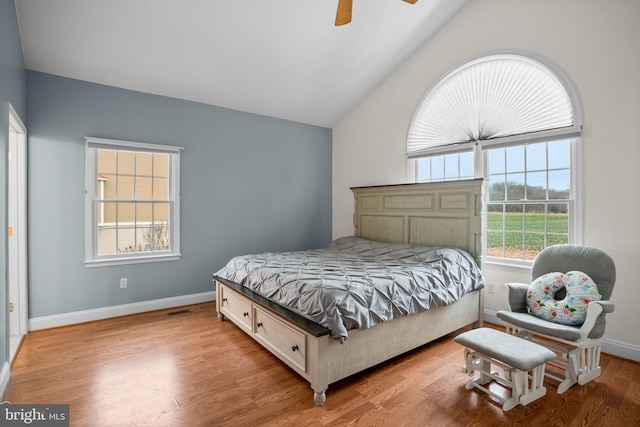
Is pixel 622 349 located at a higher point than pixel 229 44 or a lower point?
lower

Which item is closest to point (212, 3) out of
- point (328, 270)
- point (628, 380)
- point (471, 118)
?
point (328, 270)

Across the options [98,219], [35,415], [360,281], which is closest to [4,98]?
[98,219]

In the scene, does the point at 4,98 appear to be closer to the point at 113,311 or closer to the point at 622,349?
the point at 113,311

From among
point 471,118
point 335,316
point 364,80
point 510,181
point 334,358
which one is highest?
point 364,80

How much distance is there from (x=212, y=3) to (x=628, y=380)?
460 centimetres

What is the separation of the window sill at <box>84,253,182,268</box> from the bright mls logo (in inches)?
70.8

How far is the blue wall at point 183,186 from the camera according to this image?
10.9 feet

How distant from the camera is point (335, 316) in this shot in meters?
2.11

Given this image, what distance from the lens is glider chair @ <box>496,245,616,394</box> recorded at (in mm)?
2248

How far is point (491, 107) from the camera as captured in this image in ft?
11.9

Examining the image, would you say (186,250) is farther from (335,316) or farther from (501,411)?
(501,411)

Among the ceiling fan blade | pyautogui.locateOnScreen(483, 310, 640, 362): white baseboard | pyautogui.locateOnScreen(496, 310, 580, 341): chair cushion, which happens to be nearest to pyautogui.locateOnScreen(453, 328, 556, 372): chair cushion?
pyautogui.locateOnScreen(496, 310, 580, 341): chair cushion

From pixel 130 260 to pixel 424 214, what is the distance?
3.53 m

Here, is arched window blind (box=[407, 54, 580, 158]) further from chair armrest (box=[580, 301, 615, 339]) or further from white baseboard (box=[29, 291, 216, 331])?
white baseboard (box=[29, 291, 216, 331])
